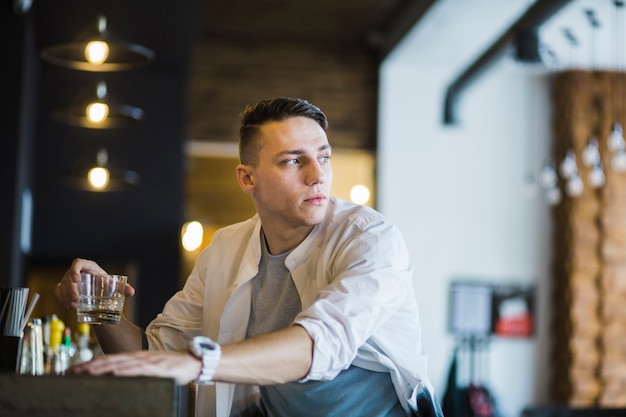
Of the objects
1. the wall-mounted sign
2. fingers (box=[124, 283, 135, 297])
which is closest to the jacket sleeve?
fingers (box=[124, 283, 135, 297])

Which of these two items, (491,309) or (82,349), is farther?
(491,309)

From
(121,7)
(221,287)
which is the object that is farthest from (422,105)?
(221,287)

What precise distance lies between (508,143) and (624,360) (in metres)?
2.32

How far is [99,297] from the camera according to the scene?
192 centimetres

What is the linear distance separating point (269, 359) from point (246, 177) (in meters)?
0.69

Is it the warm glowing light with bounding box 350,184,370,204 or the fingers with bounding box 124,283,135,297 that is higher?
the warm glowing light with bounding box 350,184,370,204

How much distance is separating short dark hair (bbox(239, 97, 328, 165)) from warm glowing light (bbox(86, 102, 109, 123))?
2924mm

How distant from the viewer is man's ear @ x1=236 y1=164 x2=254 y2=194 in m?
2.09

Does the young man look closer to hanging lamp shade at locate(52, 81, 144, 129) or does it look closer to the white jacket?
the white jacket

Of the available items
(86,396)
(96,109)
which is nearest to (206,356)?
(86,396)

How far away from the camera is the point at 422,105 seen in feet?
30.3

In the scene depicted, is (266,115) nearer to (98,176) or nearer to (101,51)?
(101,51)

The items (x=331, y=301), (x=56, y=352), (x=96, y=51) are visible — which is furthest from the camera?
(x=96, y=51)

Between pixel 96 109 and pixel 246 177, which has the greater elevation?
pixel 96 109
